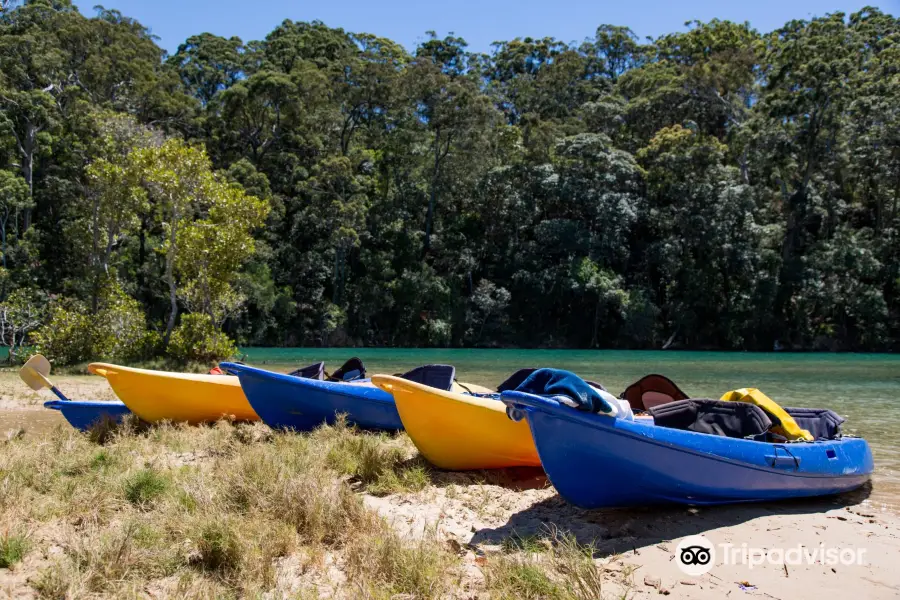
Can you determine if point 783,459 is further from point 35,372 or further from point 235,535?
point 35,372

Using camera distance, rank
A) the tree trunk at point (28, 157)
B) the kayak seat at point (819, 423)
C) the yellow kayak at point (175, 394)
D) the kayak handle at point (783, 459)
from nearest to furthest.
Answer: the kayak handle at point (783, 459) → the kayak seat at point (819, 423) → the yellow kayak at point (175, 394) → the tree trunk at point (28, 157)

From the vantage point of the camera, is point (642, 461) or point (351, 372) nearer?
point (642, 461)

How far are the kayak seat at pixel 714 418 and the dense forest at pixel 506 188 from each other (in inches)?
1009

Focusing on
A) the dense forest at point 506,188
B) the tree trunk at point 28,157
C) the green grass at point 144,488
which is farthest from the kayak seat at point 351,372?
the tree trunk at point 28,157

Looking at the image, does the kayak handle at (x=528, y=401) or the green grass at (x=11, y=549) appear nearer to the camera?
the green grass at (x=11, y=549)

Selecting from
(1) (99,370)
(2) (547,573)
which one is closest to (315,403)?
(1) (99,370)

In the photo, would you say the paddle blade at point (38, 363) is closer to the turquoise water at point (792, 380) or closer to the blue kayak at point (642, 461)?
the blue kayak at point (642, 461)

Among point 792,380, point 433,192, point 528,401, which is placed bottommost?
point 792,380

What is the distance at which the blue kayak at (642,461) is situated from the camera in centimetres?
465

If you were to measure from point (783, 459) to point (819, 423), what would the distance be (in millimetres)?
1331

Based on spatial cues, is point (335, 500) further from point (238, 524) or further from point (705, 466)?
point (705, 466)

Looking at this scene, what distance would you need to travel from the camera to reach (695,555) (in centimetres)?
411

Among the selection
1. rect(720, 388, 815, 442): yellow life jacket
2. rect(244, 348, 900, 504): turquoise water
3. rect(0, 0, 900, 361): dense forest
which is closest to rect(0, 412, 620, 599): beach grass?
rect(720, 388, 815, 442): yellow life jacket

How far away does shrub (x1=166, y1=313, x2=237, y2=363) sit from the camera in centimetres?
1585
